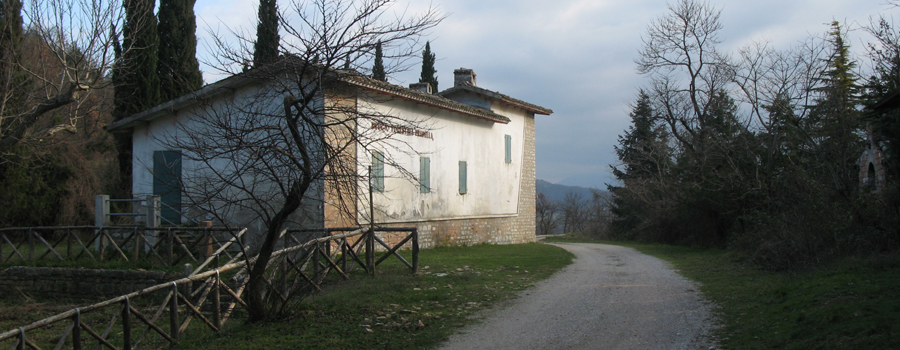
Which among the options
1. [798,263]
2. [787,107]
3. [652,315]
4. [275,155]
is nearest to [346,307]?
[275,155]

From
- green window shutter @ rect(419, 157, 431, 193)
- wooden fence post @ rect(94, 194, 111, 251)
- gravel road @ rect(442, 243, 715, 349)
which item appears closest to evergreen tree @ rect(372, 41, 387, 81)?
Result: gravel road @ rect(442, 243, 715, 349)

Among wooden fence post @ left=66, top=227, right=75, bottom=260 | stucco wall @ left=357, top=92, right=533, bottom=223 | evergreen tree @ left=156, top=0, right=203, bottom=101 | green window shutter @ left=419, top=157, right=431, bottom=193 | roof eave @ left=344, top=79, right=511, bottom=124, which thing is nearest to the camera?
wooden fence post @ left=66, top=227, right=75, bottom=260

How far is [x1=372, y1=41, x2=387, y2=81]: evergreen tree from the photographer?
6.78 metres

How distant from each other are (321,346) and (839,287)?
7050 mm

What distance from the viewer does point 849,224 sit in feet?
37.3

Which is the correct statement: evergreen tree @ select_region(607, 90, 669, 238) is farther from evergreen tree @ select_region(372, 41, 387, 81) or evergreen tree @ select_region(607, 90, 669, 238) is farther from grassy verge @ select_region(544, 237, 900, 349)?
evergreen tree @ select_region(372, 41, 387, 81)

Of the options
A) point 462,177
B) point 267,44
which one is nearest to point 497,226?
point 462,177

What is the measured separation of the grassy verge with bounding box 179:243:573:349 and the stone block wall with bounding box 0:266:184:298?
479cm

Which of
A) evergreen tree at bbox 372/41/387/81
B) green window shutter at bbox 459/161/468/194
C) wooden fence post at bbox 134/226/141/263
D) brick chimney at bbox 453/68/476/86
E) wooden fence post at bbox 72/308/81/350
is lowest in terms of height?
wooden fence post at bbox 72/308/81/350

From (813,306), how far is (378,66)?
240 inches

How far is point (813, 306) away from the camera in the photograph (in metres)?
7.16

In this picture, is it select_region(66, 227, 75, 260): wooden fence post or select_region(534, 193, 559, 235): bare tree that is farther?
select_region(534, 193, 559, 235): bare tree

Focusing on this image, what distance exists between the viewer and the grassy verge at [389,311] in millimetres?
6383

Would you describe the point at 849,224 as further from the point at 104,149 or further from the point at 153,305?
the point at 104,149
